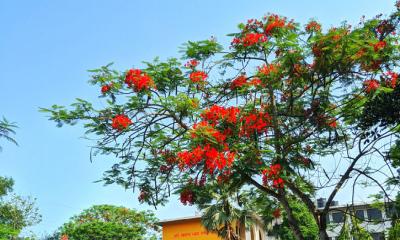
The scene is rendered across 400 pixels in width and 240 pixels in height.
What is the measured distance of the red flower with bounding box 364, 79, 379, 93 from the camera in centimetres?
991

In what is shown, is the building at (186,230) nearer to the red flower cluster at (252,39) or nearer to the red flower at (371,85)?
the red flower cluster at (252,39)

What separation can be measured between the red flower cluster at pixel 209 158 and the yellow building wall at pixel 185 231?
2966 centimetres

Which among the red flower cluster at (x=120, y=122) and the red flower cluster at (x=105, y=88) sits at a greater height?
the red flower cluster at (x=105, y=88)

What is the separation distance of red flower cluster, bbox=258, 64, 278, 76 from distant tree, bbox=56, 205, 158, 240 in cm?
3527

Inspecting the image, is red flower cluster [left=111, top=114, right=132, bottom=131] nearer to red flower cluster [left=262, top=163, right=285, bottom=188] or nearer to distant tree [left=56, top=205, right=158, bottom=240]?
red flower cluster [left=262, top=163, right=285, bottom=188]

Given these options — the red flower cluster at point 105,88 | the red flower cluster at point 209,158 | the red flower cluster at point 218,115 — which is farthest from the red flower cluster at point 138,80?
the red flower cluster at point 209,158

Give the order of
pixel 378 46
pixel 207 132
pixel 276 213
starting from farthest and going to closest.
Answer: pixel 276 213, pixel 378 46, pixel 207 132

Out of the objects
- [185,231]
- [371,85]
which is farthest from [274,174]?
[185,231]

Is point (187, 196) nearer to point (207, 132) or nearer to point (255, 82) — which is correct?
point (207, 132)

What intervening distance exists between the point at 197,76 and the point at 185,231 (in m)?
29.6

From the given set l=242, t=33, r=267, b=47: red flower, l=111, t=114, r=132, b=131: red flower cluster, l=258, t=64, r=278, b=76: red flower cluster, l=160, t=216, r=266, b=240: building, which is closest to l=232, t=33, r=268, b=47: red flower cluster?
l=242, t=33, r=267, b=47: red flower

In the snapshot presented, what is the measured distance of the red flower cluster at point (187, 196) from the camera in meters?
10.7

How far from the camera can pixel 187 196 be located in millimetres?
10703

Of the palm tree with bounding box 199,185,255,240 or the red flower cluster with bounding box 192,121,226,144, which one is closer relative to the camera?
the red flower cluster with bounding box 192,121,226,144
